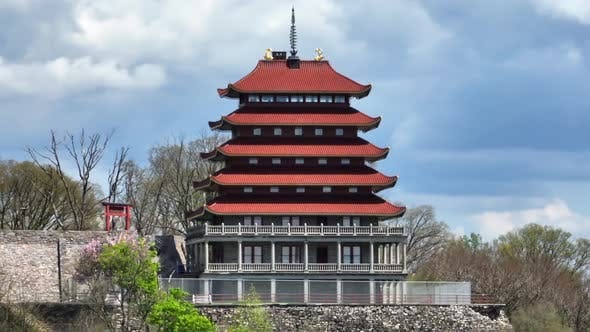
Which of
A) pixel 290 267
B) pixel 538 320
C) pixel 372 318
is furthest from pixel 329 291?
pixel 538 320

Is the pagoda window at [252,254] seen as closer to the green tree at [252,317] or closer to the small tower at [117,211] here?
the green tree at [252,317]

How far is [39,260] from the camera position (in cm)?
7856

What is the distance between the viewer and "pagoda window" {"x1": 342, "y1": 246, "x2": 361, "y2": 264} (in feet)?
280

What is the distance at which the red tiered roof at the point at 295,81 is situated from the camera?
88.3 m

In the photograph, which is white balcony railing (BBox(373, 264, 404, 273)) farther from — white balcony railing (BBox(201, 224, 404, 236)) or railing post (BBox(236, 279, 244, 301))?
railing post (BBox(236, 279, 244, 301))

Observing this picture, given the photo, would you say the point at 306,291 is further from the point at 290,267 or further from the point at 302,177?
the point at 302,177

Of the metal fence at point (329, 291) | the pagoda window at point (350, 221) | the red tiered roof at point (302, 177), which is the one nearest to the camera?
the metal fence at point (329, 291)

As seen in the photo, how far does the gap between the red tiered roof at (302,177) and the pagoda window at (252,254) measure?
4.16m

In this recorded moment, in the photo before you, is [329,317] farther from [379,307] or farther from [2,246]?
[2,246]

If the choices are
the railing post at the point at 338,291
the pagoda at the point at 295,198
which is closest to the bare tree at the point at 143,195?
the pagoda at the point at 295,198

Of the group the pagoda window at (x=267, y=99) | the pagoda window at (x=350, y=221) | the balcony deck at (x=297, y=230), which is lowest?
the balcony deck at (x=297, y=230)

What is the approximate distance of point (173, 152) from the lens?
110938 mm

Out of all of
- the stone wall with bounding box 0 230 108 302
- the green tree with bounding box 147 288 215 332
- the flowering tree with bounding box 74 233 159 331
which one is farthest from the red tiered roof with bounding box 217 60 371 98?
the green tree with bounding box 147 288 215 332

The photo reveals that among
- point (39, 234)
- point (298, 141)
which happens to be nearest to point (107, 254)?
point (39, 234)
